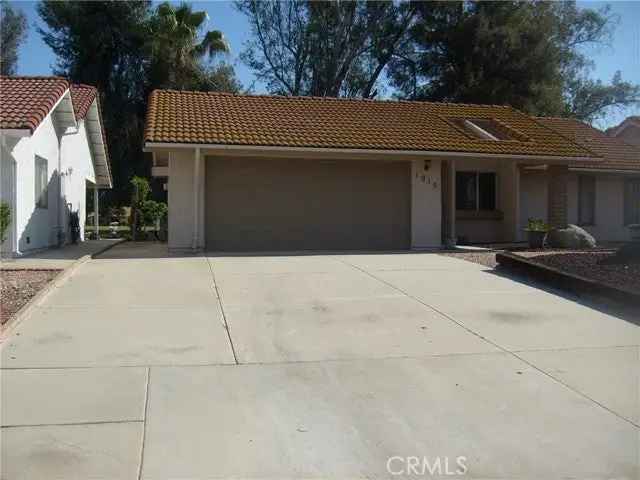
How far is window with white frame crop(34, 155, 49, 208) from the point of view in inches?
611

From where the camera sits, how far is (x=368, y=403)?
16.1ft

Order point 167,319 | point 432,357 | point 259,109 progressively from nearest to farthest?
point 432,357 < point 167,319 < point 259,109

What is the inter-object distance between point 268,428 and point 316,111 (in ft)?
49.1

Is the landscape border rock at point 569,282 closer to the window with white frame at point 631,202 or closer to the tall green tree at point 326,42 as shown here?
the window with white frame at point 631,202

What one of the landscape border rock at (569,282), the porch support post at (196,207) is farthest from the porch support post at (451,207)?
the porch support post at (196,207)

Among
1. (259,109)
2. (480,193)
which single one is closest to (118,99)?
(259,109)

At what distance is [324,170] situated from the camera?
16531 millimetres

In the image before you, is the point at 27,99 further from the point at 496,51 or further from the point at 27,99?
the point at 496,51

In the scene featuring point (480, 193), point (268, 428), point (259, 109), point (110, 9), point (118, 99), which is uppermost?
point (110, 9)

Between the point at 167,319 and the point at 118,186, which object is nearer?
the point at 167,319

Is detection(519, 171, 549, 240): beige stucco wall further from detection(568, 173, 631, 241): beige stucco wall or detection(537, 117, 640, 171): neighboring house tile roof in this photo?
detection(568, 173, 631, 241): beige stucco wall

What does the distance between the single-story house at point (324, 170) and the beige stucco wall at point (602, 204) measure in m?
1.03

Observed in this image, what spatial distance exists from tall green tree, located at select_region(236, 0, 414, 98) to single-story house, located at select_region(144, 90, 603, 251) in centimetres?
1711

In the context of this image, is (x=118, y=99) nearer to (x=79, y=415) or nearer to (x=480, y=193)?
(x=480, y=193)
